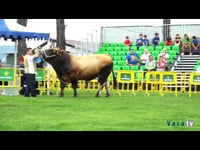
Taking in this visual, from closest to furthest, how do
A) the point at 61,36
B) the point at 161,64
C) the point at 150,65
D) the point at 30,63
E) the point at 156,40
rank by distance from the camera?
the point at 30,63, the point at 150,65, the point at 161,64, the point at 156,40, the point at 61,36

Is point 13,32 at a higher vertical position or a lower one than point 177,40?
lower

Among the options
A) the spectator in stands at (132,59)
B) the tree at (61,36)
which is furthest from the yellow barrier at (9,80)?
the tree at (61,36)

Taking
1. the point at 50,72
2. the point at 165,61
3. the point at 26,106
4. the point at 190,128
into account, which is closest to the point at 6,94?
the point at 50,72

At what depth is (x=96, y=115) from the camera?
13594 mm

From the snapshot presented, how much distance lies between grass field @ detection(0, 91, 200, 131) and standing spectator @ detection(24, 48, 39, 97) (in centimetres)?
194

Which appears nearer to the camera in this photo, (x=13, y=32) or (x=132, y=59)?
(x=13, y=32)

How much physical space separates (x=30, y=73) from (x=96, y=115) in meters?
6.78

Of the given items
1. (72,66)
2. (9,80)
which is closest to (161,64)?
(72,66)

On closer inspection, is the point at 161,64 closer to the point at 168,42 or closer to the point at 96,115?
the point at 168,42

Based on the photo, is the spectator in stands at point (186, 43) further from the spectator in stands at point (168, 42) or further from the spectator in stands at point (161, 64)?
the spectator in stands at point (161, 64)

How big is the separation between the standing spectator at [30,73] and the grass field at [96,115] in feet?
6.36

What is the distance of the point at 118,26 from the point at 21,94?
1216 cm

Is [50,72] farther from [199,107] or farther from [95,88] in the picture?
[199,107]

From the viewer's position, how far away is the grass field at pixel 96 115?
11.5 metres
